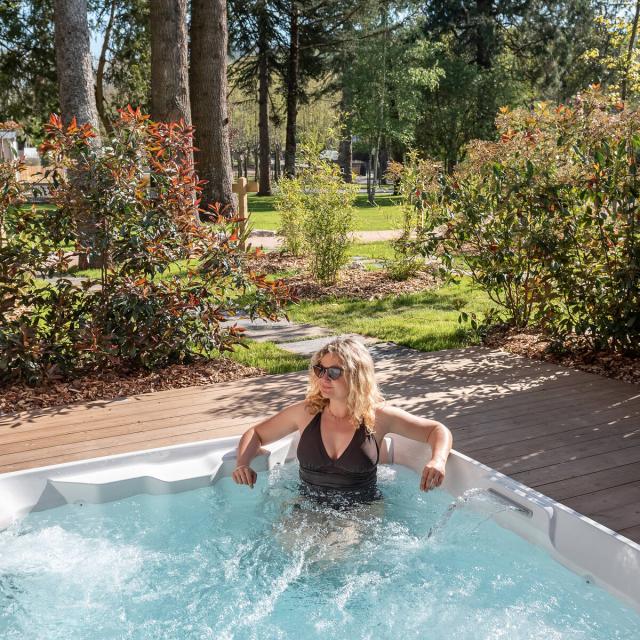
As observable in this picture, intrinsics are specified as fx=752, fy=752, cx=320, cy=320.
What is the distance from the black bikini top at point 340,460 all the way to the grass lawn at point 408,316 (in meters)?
3.00

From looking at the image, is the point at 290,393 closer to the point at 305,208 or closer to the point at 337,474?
the point at 337,474

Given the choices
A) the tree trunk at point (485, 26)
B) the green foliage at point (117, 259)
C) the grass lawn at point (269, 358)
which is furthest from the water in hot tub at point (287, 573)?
the tree trunk at point (485, 26)

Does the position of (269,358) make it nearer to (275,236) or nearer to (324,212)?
(324,212)

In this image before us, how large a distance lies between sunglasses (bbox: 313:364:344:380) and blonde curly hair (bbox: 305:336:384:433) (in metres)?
0.02

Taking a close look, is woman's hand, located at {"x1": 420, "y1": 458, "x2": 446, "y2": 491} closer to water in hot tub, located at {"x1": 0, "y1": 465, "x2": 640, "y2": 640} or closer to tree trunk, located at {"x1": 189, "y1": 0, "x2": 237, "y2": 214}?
water in hot tub, located at {"x1": 0, "y1": 465, "x2": 640, "y2": 640}

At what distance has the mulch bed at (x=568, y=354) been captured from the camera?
5328mm

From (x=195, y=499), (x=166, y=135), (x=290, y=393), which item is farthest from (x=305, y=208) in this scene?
(x=195, y=499)

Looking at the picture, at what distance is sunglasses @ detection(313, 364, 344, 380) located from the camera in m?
3.11

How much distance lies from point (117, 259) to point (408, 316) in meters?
3.25

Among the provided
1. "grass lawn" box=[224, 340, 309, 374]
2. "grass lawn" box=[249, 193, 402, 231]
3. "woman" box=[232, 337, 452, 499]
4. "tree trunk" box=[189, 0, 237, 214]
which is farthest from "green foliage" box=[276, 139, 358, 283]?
"woman" box=[232, 337, 452, 499]

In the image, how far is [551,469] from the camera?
3.70 m

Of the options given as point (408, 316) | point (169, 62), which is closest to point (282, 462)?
point (408, 316)

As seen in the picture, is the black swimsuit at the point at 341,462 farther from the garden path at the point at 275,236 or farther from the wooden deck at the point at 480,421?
the garden path at the point at 275,236

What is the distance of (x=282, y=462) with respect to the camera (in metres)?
3.94
